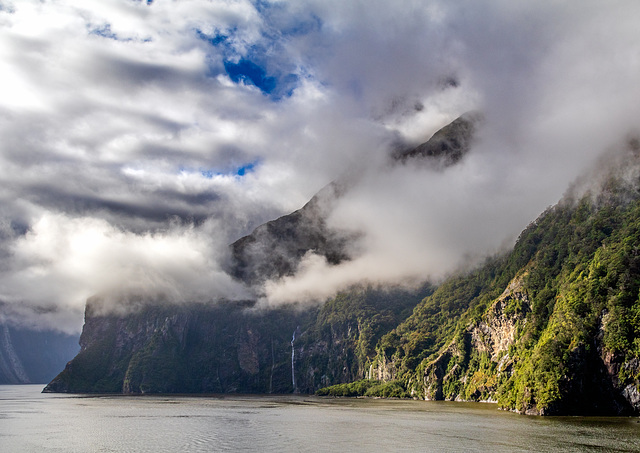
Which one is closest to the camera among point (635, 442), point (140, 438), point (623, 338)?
point (635, 442)

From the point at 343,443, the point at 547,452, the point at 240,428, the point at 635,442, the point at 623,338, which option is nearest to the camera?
the point at 547,452

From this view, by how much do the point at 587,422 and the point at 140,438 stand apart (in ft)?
372

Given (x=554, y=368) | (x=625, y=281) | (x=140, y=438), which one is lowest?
(x=140, y=438)

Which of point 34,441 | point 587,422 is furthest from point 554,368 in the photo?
point 34,441

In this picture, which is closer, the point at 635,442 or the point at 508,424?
the point at 635,442

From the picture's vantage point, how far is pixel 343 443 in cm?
11138

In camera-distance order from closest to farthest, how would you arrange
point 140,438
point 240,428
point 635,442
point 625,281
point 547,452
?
point 547,452 < point 635,442 < point 140,438 < point 240,428 < point 625,281

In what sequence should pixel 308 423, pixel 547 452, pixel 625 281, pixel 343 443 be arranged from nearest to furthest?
pixel 547 452
pixel 343 443
pixel 308 423
pixel 625 281

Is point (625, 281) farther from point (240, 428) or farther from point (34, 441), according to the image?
point (34, 441)

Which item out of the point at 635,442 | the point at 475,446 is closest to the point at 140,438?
the point at 475,446

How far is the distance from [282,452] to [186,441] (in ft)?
89.2

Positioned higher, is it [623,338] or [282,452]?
[623,338]

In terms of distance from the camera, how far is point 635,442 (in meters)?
103

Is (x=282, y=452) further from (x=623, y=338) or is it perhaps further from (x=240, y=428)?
(x=623, y=338)
